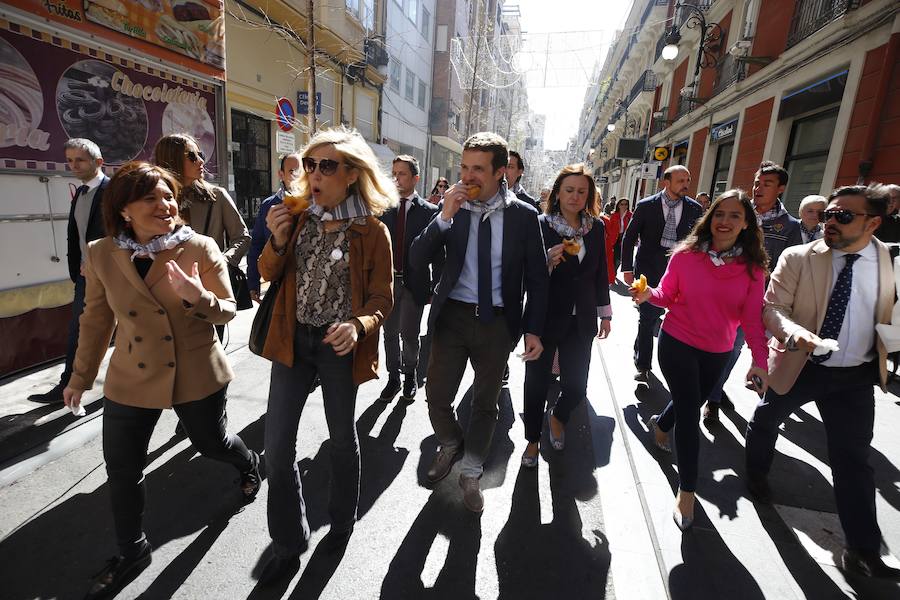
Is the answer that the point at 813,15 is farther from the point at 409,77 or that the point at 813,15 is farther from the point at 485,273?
the point at 409,77

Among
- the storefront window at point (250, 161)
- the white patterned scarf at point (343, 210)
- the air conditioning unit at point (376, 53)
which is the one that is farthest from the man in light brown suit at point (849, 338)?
the air conditioning unit at point (376, 53)

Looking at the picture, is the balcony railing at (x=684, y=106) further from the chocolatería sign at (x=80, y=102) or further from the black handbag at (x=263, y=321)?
the black handbag at (x=263, y=321)

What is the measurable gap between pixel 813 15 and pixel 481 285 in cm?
1262

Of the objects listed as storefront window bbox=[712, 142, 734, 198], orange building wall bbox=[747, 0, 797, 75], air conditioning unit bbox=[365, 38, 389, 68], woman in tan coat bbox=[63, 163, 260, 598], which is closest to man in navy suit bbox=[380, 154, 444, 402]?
woman in tan coat bbox=[63, 163, 260, 598]

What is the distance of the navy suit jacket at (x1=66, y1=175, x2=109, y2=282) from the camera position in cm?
368

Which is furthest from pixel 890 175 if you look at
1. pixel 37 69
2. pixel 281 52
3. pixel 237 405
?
pixel 281 52

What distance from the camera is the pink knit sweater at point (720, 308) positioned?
108 inches

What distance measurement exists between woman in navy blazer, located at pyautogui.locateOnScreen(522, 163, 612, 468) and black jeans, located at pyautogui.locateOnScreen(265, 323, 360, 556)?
1.44m

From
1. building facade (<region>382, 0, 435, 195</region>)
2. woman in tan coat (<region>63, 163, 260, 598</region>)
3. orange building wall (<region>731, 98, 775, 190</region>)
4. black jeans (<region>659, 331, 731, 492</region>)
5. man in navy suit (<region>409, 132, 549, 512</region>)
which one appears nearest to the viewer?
woman in tan coat (<region>63, 163, 260, 598</region>)

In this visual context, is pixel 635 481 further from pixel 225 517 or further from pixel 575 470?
pixel 225 517

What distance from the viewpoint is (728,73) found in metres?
14.8

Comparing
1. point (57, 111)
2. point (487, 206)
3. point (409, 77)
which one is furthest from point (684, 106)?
point (57, 111)

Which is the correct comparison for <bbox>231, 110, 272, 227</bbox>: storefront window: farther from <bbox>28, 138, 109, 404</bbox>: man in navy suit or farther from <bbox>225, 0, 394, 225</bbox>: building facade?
<bbox>28, 138, 109, 404</bbox>: man in navy suit

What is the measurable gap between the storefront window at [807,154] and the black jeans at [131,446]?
12.2 meters
